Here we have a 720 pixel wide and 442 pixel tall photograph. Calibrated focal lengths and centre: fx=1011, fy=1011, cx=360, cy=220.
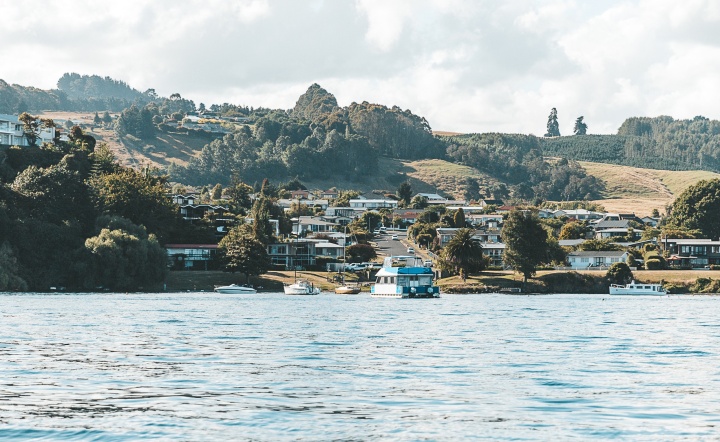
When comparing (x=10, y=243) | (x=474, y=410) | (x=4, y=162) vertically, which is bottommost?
(x=474, y=410)

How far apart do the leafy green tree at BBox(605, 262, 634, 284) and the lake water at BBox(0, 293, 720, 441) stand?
7209 centimetres

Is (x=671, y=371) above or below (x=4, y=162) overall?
below

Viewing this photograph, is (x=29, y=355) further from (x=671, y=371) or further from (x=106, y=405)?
(x=671, y=371)

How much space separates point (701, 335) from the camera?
5694 cm

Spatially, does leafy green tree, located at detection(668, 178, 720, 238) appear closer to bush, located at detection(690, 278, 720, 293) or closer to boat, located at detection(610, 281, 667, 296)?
bush, located at detection(690, 278, 720, 293)

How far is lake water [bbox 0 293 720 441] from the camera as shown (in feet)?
84.8

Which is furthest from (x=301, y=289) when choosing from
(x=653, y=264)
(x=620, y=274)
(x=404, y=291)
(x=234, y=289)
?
(x=653, y=264)

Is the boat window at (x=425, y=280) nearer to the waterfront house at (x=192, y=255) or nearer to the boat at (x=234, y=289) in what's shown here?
the boat at (x=234, y=289)

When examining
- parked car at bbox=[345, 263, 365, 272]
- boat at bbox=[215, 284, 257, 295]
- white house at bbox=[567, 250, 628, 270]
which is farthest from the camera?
white house at bbox=[567, 250, 628, 270]

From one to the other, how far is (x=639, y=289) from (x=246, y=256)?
5112cm

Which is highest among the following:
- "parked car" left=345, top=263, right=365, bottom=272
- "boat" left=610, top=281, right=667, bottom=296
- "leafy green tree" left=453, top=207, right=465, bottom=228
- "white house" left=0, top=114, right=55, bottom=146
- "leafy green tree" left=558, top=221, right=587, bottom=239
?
"white house" left=0, top=114, right=55, bottom=146

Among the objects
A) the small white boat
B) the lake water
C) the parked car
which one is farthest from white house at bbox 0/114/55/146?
the lake water

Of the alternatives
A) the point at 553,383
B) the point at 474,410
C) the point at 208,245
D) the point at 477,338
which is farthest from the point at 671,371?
the point at 208,245

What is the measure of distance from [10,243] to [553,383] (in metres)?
99.8
